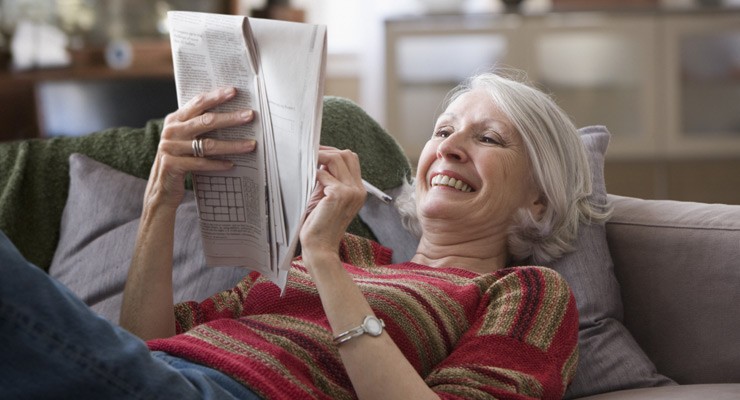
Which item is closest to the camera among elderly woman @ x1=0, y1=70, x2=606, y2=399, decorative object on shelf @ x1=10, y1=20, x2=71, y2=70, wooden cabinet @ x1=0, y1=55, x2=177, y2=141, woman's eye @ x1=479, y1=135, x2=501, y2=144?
elderly woman @ x1=0, y1=70, x2=606, y2=399

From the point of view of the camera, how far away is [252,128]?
4.56ft

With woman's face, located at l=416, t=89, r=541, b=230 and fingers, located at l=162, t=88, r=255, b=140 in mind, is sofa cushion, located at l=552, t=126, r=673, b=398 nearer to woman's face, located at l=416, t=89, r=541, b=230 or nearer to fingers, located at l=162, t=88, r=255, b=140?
→ woman's face, located at l=416, t=89, r=541, b=230

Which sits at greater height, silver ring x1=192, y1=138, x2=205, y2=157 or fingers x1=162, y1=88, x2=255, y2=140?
fingers x1=162, y1=88, x2=255, y2=140

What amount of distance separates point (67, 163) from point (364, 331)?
944 millimetres

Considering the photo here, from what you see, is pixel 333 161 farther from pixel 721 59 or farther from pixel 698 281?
pixel 721 59

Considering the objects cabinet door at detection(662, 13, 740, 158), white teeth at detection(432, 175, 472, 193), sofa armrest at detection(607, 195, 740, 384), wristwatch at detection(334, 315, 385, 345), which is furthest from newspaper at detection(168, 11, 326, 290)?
cabinet door at detection(662, 13, 740, 158)

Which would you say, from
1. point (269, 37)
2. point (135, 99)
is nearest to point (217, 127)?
point (269, 37)

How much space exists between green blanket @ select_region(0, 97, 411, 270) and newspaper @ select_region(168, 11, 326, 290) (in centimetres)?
47

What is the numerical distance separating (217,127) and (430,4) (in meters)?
3.49

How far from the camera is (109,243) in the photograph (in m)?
1.86

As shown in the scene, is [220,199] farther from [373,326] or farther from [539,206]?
[539,206]

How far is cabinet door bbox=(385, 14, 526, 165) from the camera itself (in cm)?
470

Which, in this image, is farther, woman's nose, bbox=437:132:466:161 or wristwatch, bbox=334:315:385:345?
woman's nose, bbox=437:132:466:161

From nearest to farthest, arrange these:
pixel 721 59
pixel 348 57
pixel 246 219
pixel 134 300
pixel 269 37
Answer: pixel 269 37, pixel 246 219, pixel 134 300, pixel 721 59, pixel 348 57
